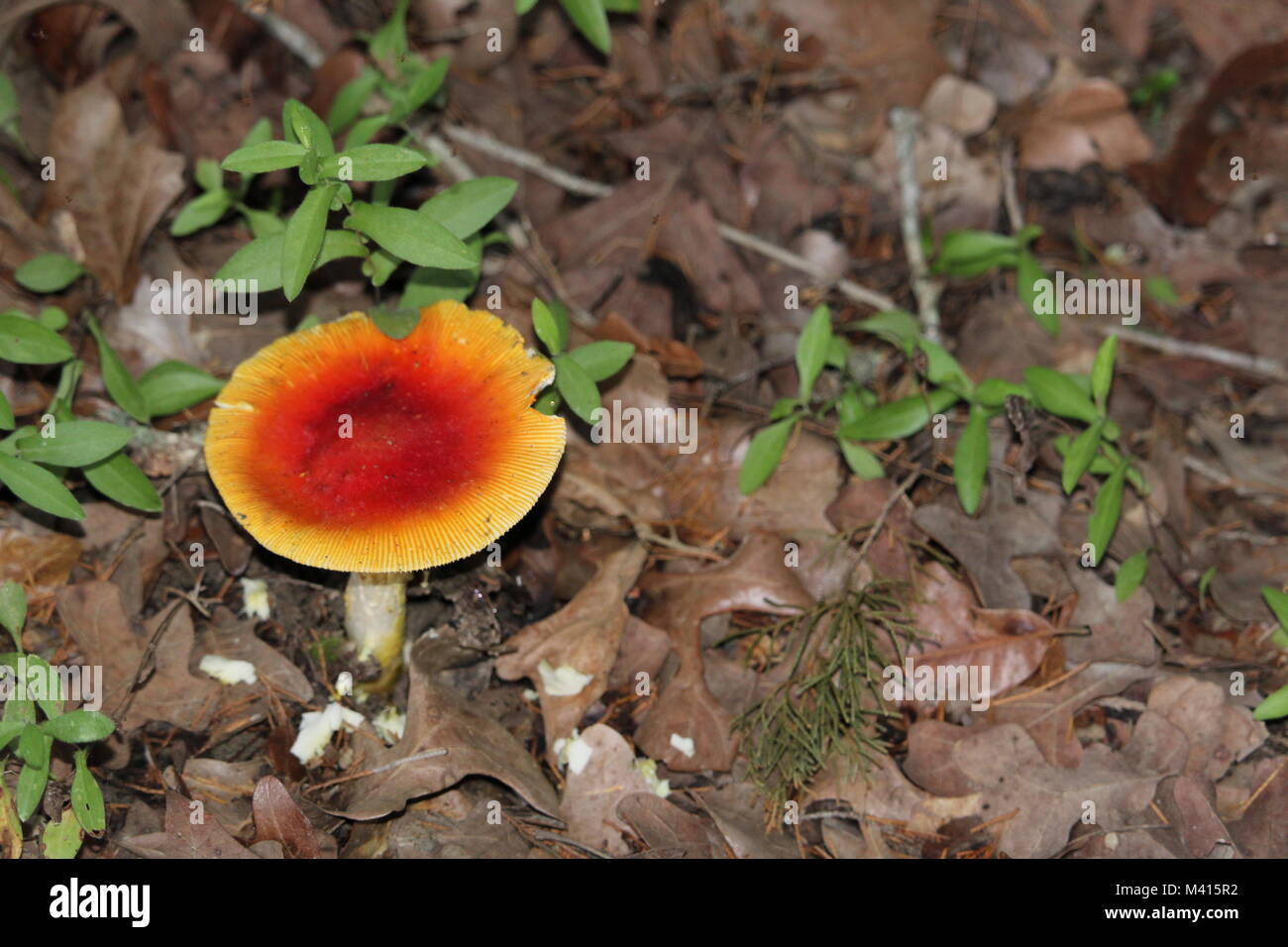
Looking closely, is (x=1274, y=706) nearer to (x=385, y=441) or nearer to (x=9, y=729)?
(x=385, y=441)

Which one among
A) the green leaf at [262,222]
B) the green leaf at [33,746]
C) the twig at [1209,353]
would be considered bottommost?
the green leaf at [33,746]

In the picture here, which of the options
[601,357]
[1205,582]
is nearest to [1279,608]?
[1205,582]

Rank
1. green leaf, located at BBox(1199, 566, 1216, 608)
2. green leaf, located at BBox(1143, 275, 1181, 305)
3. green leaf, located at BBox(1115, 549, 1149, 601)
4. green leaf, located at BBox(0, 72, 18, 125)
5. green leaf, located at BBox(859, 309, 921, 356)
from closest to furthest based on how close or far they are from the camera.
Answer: green leaf, located at BBox(1115, 549, 1149, 601)
green leaf, located at BBox(1199, 566, 1216, 608)
green leaf, located at BBox(0, 72, 18, 125)
green leaf, located at BBox(859, 309, 921, 356)
green leaf, located at BBox(1143, 275, 1181, 305)

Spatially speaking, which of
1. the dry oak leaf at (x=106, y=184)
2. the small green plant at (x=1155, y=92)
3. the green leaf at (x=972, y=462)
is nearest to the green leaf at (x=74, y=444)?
the dry oak leaf at (x=106, y=184)

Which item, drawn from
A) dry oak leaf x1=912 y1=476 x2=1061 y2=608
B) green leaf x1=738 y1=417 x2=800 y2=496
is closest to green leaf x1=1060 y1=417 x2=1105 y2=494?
dry oak leaf x1=912 y1=476 x2=1061 y2=608

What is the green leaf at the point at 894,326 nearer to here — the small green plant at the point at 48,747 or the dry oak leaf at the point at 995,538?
the dry oak leaf at the point at 995,538

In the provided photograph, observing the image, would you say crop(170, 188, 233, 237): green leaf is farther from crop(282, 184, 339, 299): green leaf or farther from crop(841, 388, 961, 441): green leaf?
crop(841, 388, 961, 441): green leaf

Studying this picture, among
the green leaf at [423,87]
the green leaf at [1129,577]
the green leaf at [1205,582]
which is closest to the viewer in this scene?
the green leaf at [1129,577]
